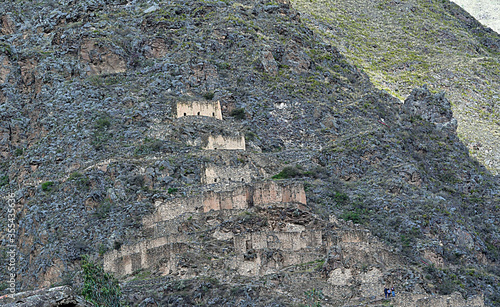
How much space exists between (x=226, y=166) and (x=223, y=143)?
5366mm

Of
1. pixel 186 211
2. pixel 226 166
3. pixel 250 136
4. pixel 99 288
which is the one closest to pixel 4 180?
pixel 250 136

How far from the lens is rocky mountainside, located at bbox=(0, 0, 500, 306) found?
50531 mm

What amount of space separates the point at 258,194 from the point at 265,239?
6051 millimetres

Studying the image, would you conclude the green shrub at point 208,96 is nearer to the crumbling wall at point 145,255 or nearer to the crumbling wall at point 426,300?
the crumbling wall at point 145,255

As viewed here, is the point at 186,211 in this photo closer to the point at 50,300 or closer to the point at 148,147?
the point at 148,147

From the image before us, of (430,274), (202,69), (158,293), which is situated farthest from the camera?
(202,69)

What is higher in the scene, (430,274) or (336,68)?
(430,274)

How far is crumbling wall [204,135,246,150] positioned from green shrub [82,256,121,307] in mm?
25431

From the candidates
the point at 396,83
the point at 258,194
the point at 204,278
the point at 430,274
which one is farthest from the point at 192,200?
the point at 396,83

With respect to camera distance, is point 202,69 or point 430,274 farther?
point 202,69

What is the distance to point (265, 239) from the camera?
170 feet

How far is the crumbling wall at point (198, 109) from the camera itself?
7306 centimetres

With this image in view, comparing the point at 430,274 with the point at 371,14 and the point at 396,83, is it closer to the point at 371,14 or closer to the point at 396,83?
the point at 396,83

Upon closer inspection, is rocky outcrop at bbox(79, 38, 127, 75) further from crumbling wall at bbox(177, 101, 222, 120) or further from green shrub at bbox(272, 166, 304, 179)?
green shrub at bbox(272, 166, 304, 179)
